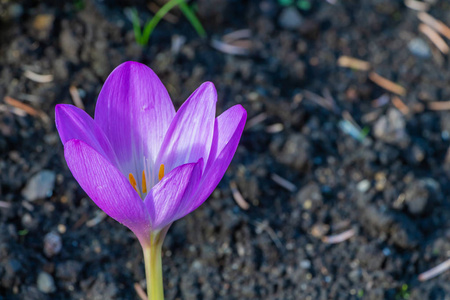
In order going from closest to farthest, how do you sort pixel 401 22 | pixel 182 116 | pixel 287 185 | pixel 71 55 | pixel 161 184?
pixel 161 184
pixel 182 116
pixel 287 185
pixel 71 55
pixel 401 22

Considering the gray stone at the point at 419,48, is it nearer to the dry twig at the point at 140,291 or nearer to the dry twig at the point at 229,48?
the dry twig at the point at 229,48

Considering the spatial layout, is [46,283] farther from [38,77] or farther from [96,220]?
[38,77]

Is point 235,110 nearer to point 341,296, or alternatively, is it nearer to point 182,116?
point 182,116

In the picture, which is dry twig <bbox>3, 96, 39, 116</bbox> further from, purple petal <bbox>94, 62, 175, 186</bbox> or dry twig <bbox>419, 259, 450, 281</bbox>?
dry twig <bbox>419, 259, 450, 281</bbox>

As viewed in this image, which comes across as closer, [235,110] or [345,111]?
[235,110]

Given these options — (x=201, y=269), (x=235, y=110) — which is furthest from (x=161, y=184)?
(x=201, y=269)

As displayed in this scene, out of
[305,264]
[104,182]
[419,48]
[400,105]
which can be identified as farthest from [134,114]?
[419,48]
